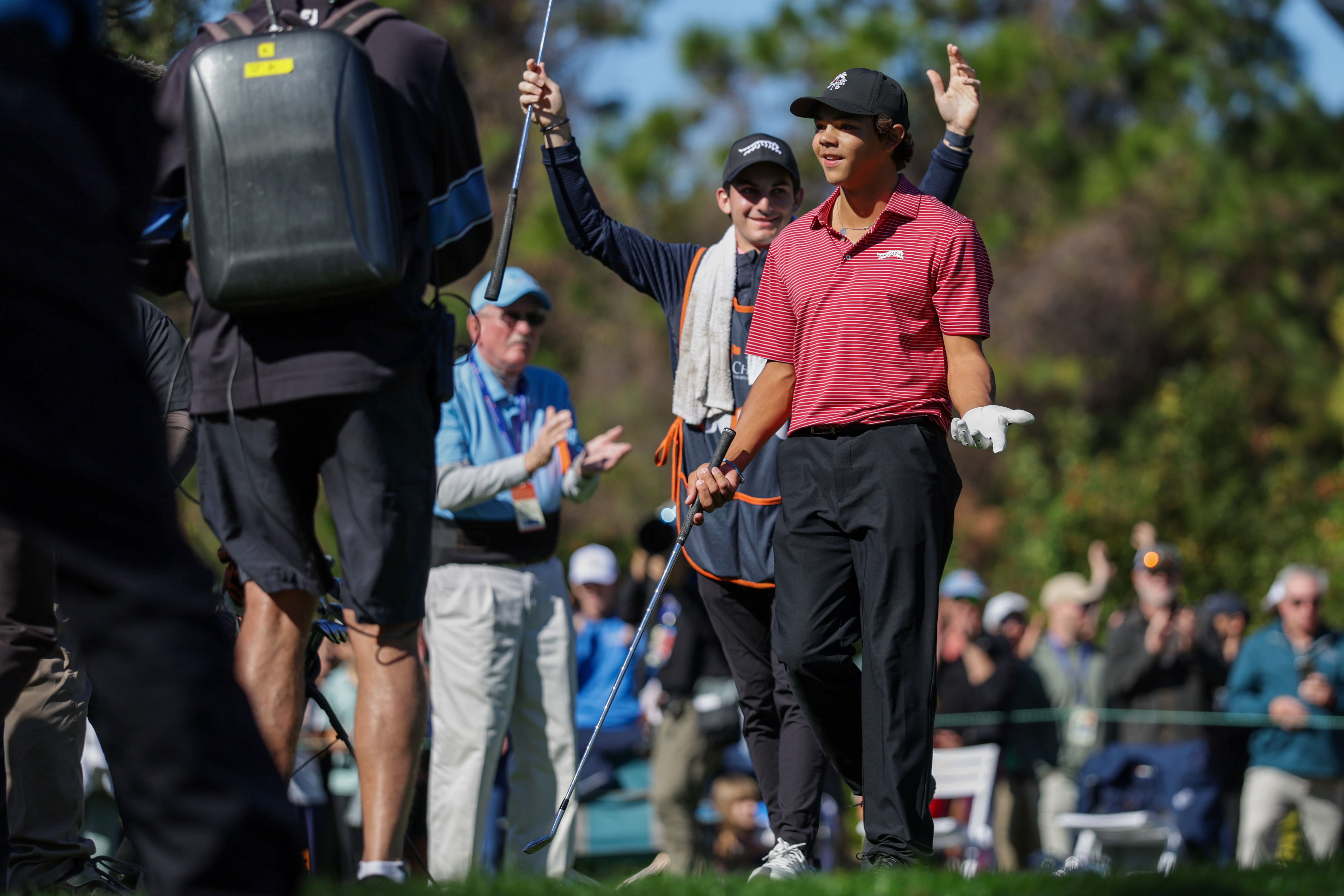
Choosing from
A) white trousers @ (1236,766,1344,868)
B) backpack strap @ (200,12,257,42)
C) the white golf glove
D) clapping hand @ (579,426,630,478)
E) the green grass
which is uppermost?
backpack strap @ (200,12,257,42)

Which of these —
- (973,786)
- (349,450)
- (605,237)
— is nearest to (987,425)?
(349,450)

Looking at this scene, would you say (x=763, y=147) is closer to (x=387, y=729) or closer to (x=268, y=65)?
(x=268, y=65)

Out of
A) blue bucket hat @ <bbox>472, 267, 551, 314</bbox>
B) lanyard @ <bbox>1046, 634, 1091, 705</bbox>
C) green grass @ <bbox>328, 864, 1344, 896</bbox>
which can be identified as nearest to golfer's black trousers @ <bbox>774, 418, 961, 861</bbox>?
green grass @ <bbox>328, 864, 1344, 896</bbox>

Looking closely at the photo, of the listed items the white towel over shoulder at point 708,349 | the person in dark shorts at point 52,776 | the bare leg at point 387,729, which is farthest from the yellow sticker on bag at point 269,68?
the white towel over shoulder at point 708,349

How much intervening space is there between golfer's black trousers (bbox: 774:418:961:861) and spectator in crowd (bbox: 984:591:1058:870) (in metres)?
6.95

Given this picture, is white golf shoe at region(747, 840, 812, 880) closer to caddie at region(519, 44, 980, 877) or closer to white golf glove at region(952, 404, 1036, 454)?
caddie at region(519, 44, 980, 877)

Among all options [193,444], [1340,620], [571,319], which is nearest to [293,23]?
[193,444]

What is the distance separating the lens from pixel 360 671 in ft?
12.8

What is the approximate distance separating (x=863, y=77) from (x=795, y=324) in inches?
31.1

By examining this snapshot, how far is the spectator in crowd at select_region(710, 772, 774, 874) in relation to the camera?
10.5 meters

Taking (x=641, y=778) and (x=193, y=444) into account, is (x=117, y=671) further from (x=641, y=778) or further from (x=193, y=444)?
(x=641, y=778)

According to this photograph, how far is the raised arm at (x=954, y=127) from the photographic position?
17.3 feet

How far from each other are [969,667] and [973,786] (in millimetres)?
972

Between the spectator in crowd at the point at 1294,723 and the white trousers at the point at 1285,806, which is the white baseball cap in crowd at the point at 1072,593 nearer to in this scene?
the spectator in crowd at the point at 1294,723
